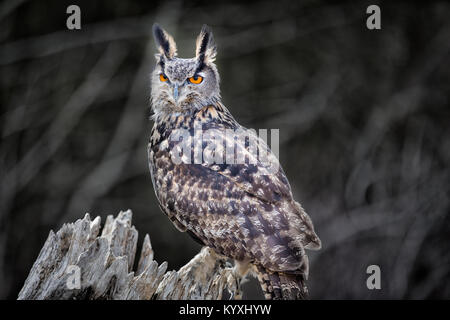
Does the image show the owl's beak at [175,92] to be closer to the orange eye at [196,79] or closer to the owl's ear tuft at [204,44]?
the orange eye at [196,79]

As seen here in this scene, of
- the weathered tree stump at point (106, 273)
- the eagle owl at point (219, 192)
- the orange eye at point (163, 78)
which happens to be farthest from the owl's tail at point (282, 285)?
the orange eye at point (163, 78)

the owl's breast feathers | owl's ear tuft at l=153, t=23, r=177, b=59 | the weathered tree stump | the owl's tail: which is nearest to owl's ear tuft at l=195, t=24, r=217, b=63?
owl's ear tuft at l=153, t=23, r=177, b=59

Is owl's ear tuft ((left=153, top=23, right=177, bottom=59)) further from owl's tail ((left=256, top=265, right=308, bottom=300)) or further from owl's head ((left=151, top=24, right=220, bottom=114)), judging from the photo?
owl's tail ((left=256, top=265, right=308, bottom=300))

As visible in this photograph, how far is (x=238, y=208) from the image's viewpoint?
2.38 meters

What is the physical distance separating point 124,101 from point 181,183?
7.76 ft

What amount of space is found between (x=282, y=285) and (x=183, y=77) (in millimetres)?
1075

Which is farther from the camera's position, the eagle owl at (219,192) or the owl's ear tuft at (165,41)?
the owl's ear tuft at (165,41)

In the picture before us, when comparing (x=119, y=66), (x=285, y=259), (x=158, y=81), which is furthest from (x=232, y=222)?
(x=119, y=66)

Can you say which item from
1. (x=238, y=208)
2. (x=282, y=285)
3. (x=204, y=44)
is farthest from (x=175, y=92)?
(x=282, y=285)

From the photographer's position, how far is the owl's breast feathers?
230 centimetres

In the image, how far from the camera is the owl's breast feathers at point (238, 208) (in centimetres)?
230

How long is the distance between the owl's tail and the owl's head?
2.94ft

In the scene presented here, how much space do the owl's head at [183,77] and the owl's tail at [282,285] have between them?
895mm

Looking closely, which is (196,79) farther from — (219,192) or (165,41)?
(219,192)
